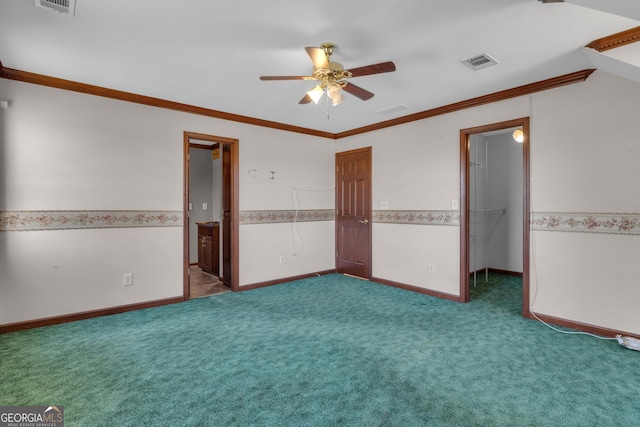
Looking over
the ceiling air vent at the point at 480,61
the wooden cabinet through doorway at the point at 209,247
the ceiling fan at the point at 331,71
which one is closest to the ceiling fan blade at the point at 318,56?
the ceiling fan at the point at 331,71

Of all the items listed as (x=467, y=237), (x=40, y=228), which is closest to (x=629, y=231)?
(x=467, y=237)

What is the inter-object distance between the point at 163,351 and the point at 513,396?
265cm

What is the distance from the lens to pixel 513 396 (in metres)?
2.02

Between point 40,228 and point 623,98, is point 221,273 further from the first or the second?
point 623,98

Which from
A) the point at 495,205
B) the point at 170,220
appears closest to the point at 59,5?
the point at 170,220

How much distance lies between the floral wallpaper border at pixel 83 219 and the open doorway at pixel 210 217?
29 centimetres

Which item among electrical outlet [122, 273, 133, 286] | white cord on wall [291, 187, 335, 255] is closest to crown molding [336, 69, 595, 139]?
white cord on wall [291, 187, 335, 255]

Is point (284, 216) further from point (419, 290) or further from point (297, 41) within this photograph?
point (297, 41)

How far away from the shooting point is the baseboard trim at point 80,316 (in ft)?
10.1

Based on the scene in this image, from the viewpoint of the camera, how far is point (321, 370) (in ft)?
7.65

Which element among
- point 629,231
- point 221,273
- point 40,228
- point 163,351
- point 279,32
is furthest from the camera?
point 221,273
